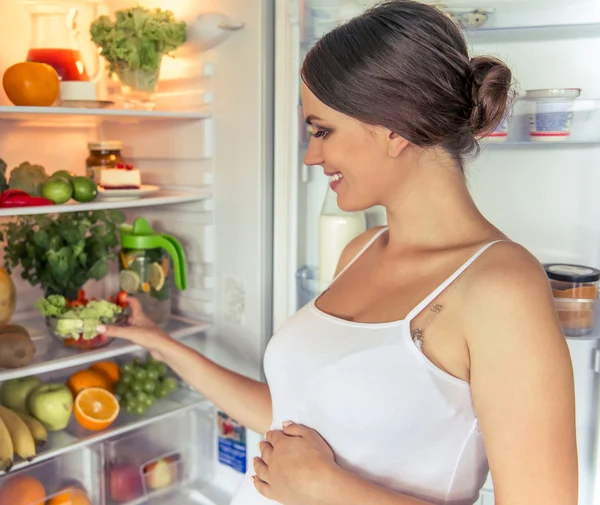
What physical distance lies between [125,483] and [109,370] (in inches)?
11.4

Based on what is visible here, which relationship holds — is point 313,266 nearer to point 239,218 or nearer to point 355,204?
point 239,218

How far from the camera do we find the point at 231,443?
1.78 meters

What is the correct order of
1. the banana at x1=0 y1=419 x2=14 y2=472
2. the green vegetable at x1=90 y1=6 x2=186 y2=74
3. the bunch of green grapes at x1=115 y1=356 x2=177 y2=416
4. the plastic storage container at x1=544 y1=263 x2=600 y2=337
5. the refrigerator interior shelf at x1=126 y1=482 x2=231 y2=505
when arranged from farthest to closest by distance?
the refrigerator interior shelf at x1=126 y1=482 x2=231 y2=505 < the bunch of green grapes at x1=115 y1=356 x2=177 y2=416 < the green vegetable at x1=90 y1=6 x2=186 y2=74 < the banana at x1=0 y1=419 x2=14 y2=472 < the plastic storage container at x1=544 y1=263 x2=600 y2=337

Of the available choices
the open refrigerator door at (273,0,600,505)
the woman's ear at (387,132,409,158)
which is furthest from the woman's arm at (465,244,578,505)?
the open refrigerator door at (273,0,600,505)

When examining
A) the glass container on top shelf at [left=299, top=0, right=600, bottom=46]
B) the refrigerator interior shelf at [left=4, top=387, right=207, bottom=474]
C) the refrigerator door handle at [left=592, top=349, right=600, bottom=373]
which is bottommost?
the refrigerator interior shelf at [left=4, top=387, right=207, bottom=474]

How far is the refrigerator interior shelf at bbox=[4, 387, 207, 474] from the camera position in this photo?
146 centimetres

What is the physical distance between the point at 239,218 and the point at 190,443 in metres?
0.68

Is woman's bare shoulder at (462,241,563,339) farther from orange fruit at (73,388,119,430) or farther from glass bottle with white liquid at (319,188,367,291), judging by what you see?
orange fruit at (73,388,119,430)

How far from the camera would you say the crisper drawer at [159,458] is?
167 centimetres

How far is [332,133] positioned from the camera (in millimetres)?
918

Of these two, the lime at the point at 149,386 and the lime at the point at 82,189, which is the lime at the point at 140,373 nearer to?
the lime at the point at 149,386

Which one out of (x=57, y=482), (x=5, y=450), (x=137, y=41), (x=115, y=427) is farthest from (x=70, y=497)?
(x=137, y=41)

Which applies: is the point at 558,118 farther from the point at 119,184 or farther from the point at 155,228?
the point at 155,228

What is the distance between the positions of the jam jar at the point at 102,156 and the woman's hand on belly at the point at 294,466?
0.96m
